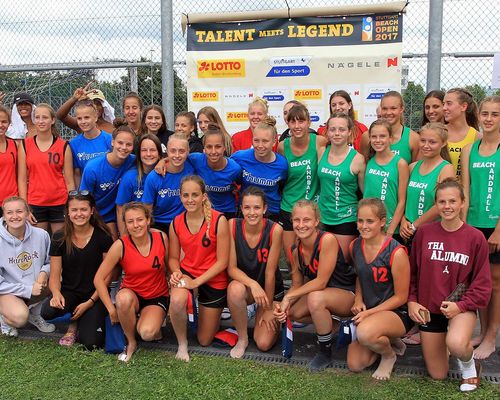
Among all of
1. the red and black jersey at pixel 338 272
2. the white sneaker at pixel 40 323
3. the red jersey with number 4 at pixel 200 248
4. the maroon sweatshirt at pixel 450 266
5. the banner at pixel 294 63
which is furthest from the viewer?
the banner at pixel 294 63

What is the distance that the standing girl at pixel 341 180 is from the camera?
4.20 metres

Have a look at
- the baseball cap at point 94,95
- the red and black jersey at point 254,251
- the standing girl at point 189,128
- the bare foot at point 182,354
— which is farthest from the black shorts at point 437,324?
the baseball cap at point 94,95

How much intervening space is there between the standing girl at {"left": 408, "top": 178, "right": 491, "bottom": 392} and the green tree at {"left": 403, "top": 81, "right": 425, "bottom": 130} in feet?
7.64

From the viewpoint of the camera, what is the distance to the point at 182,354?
3.93 meters

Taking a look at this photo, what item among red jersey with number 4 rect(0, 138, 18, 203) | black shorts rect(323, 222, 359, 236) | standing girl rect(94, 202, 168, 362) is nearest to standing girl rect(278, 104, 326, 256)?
black shorts rect(323, 222, 359, 236)

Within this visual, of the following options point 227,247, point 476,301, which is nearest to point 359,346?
point 476,301

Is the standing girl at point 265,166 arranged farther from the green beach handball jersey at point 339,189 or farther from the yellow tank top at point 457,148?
the yellow tank top at point 457,148

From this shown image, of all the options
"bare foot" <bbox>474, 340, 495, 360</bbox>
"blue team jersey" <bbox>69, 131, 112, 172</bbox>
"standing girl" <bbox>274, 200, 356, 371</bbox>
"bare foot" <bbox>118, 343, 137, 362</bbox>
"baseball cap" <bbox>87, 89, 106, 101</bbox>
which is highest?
"baseball cap" <bbox>87, 89, 106, 101</bbox>

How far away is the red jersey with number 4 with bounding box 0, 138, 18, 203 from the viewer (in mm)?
4934

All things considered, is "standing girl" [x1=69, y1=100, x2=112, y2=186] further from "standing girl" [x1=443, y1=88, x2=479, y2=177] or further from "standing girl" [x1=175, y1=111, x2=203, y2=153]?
"standing girl" [x1=443, y1=88, x2=479, y2=177]

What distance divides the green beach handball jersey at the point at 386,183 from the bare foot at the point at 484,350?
1.13 meters

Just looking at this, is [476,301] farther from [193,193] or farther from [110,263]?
[110,263]

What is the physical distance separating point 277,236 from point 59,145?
7.74 ft

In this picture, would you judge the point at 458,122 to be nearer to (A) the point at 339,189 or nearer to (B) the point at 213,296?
(A) the point at 339,189
